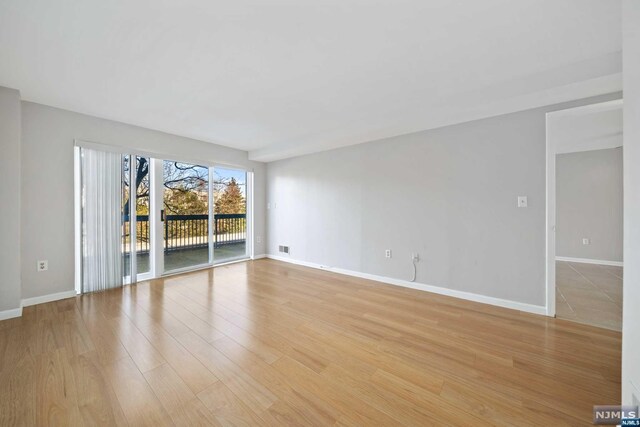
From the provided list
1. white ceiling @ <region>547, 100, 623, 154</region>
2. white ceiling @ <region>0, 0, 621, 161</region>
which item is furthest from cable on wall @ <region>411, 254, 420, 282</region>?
white ceiling @ <region>547, 100, 623, 154</region>

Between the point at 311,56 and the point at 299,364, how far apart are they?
239cm

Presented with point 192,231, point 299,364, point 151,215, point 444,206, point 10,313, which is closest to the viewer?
point 299,364

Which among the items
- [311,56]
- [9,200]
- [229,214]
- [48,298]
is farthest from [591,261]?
[9,200]

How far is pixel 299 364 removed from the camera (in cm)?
168

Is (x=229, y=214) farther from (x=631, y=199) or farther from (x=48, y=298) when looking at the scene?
A: (x=631, y=199)

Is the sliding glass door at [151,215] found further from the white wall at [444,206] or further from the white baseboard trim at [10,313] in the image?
the white wall at [444,206]

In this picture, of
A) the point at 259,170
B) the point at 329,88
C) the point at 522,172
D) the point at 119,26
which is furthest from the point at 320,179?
the point at 119,26

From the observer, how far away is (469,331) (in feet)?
6.97

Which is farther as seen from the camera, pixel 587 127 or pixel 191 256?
pixel 191 256

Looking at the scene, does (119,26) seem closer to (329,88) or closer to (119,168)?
(329,88)

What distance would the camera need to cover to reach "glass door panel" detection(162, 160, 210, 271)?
3939 millimetres

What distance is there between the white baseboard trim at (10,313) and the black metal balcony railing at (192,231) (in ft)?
4.01

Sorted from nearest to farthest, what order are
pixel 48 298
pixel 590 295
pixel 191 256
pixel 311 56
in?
pixel 311 56
pixel 48 298
pixel 590 295
pixel 191 256

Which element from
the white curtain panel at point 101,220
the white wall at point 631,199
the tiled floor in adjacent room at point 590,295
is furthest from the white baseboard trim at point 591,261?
the white curtain panel at point 101,220
